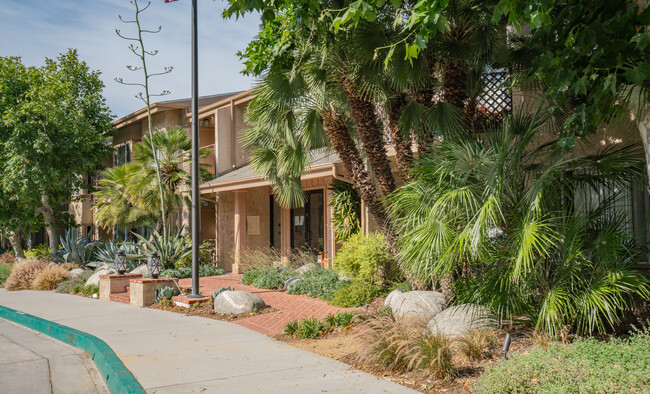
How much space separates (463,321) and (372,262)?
3.10 metres

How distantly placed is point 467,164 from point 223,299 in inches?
213

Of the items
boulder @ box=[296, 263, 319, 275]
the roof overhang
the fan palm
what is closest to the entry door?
the roof overhang

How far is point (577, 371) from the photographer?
4535 millimetres

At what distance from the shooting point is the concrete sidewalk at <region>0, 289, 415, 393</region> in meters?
5.54

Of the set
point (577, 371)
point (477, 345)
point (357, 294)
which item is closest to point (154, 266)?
point (357, 294)

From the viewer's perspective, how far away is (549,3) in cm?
511


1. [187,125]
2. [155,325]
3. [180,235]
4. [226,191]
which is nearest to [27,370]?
[155,325]

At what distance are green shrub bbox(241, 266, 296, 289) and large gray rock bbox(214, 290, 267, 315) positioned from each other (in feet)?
8.38

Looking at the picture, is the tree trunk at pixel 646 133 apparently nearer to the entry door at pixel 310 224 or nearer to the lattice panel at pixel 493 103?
the lattice panel at pixel 493 103

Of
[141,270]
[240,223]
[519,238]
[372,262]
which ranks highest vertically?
[240,223]

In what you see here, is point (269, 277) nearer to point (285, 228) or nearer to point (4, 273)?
point (285, 228)

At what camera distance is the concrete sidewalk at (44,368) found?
611 cm

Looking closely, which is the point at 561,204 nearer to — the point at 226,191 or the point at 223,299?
the point at 223,299

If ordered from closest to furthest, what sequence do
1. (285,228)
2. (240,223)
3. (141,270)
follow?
(141,270) < (240,223) < (285,228)
